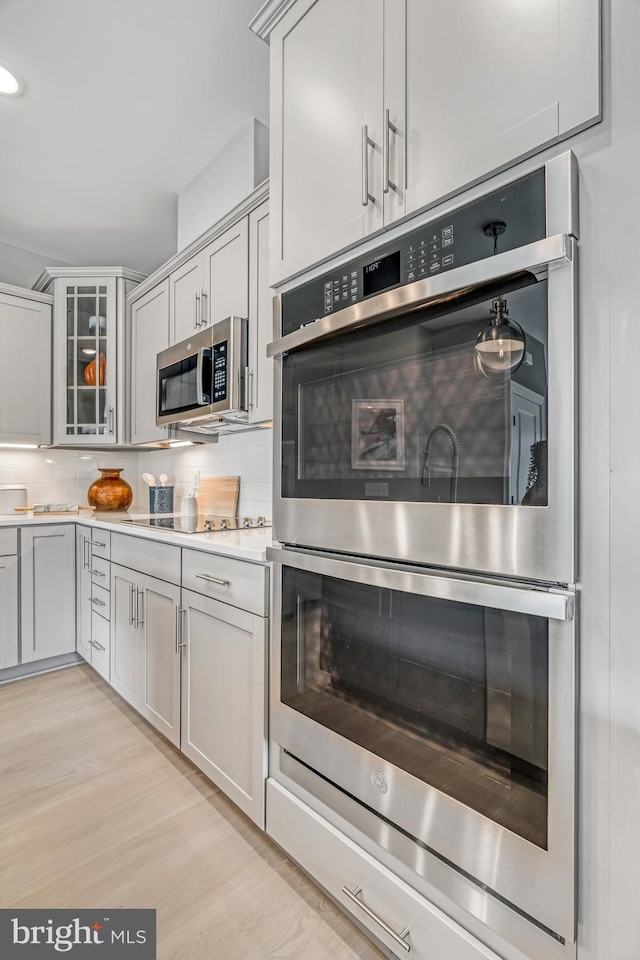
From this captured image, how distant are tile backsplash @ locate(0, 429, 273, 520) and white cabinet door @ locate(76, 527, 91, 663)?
585 mm

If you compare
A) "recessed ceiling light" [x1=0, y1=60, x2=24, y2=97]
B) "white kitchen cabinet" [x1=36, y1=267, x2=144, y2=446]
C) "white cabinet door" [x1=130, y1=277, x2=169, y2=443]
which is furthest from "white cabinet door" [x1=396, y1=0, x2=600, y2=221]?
"white kitchen cabinet" [x1=36, y1=267, x2=144, y2=446]

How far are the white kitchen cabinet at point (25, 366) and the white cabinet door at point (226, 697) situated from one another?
204cm

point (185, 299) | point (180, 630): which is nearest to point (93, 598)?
point (180, 630)

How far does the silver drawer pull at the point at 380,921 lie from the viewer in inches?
40.9

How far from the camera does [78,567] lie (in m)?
2.88

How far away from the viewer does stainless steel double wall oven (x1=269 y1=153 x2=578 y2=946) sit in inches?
31.7

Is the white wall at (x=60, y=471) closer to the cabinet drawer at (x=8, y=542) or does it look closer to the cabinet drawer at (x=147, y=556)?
the cabinet drawer at (x=8, y=542)

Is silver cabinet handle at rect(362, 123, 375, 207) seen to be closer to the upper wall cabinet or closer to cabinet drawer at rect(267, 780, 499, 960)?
the upper wall cabinet

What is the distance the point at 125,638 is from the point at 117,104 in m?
2.33

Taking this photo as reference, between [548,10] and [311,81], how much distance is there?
0.68m

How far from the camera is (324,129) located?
1247mm

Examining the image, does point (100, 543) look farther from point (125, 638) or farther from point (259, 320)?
point (259, 320)

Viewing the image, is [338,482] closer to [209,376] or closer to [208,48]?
[209,376]

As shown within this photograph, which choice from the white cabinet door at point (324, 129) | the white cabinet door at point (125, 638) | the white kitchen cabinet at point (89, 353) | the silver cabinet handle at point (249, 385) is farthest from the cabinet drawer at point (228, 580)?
the white kitchen cabinet at point (89, 353)
